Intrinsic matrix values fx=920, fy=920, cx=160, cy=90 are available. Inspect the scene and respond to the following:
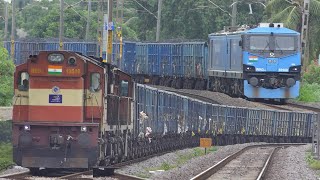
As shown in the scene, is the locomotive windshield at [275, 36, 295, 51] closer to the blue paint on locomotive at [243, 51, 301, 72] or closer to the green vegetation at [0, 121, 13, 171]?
the blue paint on locomotive at [243, 51, 301, 72]

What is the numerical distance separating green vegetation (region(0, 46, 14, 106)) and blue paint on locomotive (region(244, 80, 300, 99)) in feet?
36.8

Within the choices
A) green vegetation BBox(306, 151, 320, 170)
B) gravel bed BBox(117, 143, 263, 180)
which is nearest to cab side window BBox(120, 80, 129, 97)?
gravel bed BBox(117, 143, 263, 180)

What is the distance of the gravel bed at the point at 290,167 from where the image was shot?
1992cm

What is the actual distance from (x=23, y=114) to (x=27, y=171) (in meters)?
1.78

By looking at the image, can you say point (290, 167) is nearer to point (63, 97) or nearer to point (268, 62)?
point (63, 97)

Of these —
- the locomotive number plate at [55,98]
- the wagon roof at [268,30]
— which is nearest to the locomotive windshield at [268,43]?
the wagon roof at [268,30]

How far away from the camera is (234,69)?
41.0 m

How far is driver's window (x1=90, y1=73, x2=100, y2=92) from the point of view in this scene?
60.1 ft

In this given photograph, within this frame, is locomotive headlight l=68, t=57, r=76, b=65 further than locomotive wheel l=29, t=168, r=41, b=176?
No

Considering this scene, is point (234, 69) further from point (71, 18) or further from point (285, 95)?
point (71, 18)

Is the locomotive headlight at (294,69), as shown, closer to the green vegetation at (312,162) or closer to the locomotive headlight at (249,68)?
the locomotive headlight at (249,68)

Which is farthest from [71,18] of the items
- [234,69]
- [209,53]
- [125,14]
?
[234,69]

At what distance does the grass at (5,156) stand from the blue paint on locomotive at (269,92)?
16668 millimetres

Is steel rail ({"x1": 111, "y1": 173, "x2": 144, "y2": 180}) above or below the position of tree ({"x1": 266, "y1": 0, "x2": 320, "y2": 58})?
below
